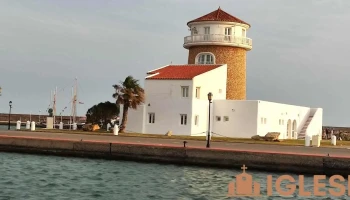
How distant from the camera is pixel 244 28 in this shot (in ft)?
205

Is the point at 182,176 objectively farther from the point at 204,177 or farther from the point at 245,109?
the point at 245,109

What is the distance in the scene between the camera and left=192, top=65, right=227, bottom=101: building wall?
55050 mm

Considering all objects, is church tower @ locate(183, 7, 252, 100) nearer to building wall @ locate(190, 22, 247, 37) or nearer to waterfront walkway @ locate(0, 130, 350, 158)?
building wall @ locate(190, 22, 247, 37)

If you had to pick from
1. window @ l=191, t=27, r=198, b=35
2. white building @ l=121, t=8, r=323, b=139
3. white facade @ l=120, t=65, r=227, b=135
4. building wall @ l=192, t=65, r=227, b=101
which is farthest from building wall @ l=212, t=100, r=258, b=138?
window @ l=191, t=27, r=198, b=35

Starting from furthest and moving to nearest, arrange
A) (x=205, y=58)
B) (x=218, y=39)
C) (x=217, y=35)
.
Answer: (x=205, y=58)
(x=217, y=35)
(x=218, y=39)

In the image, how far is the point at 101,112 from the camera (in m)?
63.4

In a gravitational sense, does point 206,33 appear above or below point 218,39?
above

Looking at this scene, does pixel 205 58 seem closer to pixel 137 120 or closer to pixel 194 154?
pixel 137 120

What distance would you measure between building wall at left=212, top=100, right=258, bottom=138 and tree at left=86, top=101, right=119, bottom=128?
12.5 metres

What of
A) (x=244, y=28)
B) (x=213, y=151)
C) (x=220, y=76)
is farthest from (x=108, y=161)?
(x=244, y=28)

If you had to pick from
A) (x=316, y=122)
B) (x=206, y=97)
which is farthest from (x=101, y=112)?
(x=316, y=122)

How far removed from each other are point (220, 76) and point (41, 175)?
99.2 feet

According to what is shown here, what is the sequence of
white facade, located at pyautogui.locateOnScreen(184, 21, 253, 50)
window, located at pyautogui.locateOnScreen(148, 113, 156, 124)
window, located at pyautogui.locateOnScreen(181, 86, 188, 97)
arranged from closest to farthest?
window, located at pyautogui.locateOnScreen(181, 86, 188, 97)
window, located at pyautogui.locateOnScreen(148, 113, 156, 124)
white facade, located at pyautogui.locateOnScreen(184, 21, 253, 50)

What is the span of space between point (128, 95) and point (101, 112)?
1005 cm
